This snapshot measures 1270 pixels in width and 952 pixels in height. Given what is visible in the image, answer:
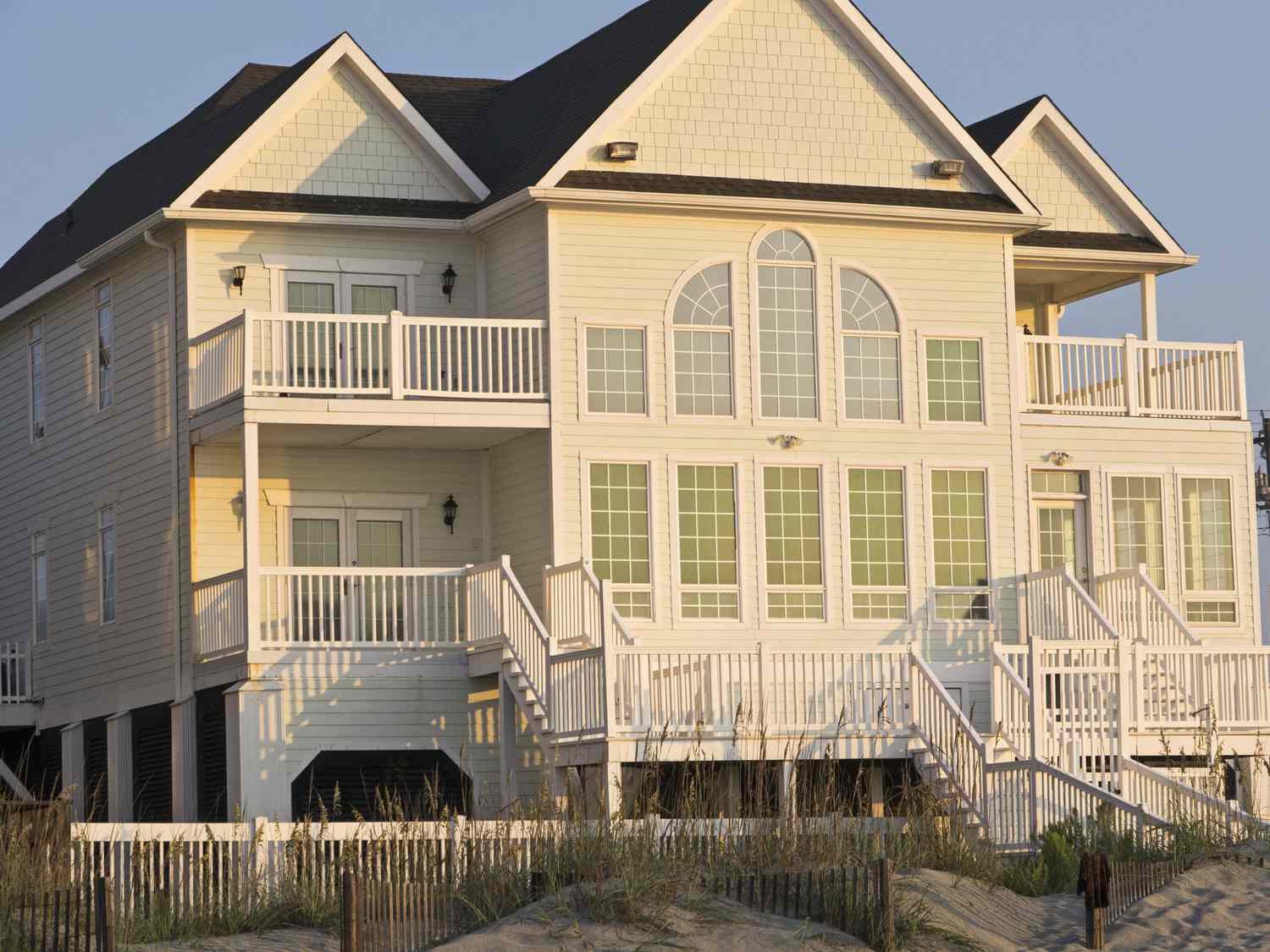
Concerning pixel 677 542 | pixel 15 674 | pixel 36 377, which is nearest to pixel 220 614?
pixel 677 542

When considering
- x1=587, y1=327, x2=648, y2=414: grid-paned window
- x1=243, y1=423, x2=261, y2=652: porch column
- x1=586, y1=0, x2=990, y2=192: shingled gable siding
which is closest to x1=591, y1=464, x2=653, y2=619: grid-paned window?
x1=587, y1=327, x2=648, y2=414: grid-paned window

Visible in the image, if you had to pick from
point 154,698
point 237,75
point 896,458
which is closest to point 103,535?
point 154,698

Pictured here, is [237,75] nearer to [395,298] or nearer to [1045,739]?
[395,298]

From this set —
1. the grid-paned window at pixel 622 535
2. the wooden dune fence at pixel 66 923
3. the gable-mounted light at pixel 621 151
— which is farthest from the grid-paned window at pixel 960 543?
the wooden dune fence at pixel 66 923

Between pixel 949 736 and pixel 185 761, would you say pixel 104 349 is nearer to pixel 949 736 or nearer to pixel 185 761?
pixel 185 761

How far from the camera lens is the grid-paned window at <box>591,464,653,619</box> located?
29.1 meters

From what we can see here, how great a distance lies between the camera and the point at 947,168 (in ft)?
102

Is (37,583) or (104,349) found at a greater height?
(104,349)

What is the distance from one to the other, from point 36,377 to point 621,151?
413 inches

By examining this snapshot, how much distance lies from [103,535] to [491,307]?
6324 millimetres

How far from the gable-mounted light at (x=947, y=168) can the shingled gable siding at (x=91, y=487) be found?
9627 millimetres

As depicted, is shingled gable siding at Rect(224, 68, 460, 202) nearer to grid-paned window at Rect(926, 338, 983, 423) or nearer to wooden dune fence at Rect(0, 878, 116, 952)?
grid-paned window at Rect(926, 338, 983, 423)

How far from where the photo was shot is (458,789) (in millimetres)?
28797

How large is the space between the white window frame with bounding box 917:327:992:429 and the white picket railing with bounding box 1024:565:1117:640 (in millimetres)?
2117
